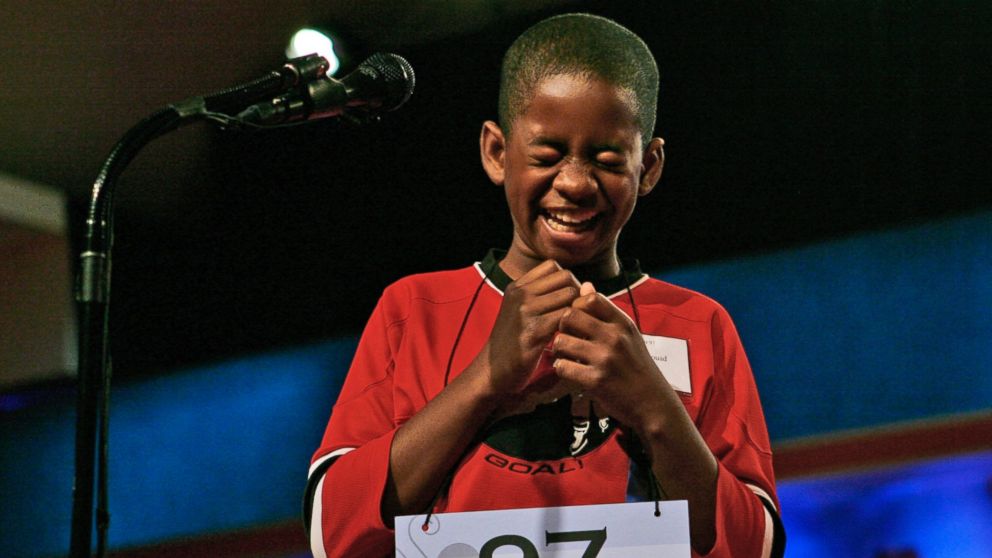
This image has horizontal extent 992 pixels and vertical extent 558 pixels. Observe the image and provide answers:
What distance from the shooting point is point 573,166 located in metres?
1.13

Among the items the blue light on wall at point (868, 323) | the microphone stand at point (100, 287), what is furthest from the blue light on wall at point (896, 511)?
the microphone stand at point (100, 287)

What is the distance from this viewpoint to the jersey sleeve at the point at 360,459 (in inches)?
40.9

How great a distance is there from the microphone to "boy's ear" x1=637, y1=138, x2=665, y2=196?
1.01 ft

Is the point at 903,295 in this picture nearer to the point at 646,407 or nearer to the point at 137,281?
the point at 646,407

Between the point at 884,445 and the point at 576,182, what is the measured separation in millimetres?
1538

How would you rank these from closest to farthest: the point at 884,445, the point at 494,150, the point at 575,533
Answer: the point at 575,533
the point at 494,150
the point at 884,445

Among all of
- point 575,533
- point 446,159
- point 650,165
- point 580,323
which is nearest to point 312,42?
point 446,159

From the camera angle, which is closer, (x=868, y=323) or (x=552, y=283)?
(x=552, y=283)

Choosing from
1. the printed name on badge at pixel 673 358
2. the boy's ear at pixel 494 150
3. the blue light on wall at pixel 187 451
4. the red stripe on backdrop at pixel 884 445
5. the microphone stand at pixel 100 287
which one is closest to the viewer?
the microphone stand at pixel 100 287

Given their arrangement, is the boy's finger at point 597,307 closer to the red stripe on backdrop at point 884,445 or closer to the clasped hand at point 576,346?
the clasped hand at point 576,346

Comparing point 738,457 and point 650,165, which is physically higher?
point 650,165

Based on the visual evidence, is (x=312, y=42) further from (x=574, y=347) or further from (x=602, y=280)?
(x=574, y=347)

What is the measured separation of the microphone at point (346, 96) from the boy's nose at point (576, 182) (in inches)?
10.0

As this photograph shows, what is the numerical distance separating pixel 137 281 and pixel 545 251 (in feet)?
8.26
